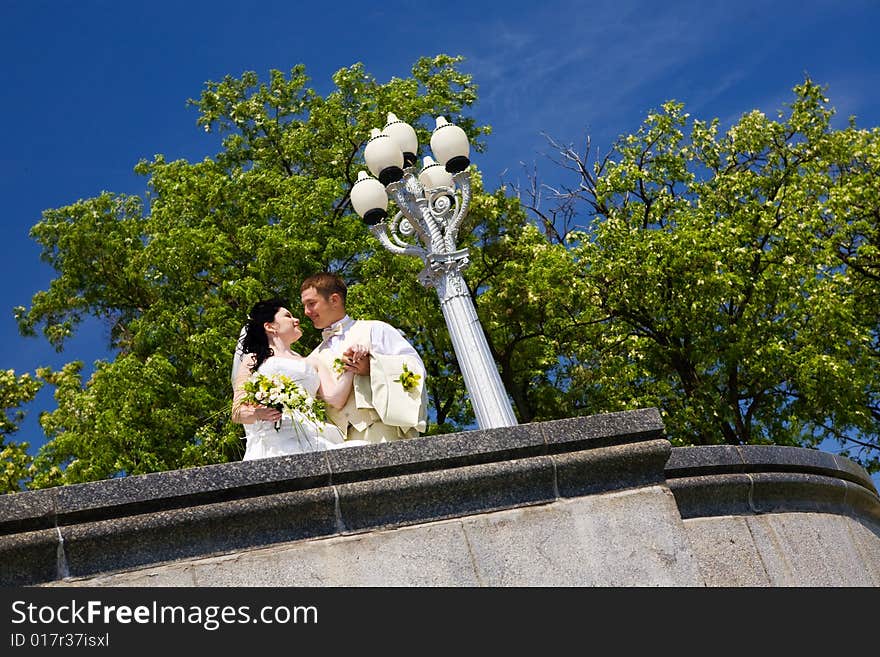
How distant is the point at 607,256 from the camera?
771 inches

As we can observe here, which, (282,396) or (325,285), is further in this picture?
(325,285)

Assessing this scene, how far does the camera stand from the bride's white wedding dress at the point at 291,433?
6441mm

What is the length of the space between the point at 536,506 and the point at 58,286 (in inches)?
733

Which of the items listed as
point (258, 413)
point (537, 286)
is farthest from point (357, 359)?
point (537, 286)

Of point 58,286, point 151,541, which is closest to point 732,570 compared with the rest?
point 151,541

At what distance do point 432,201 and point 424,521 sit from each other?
7131 millimetres

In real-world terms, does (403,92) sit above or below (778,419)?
above

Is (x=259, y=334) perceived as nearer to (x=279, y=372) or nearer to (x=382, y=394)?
(x=279, y=372)

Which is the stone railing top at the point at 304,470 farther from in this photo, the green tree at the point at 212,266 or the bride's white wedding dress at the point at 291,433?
the green tree at the point at 212,266

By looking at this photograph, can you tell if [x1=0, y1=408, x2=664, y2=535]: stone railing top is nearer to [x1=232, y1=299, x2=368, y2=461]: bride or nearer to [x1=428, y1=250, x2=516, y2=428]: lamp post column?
[x1=232, y1=299, x2=368, y2=461]: bride

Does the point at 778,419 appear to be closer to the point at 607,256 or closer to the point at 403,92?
the point at 607,256

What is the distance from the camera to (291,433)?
6.50 metres

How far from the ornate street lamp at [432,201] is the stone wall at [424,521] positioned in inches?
203
